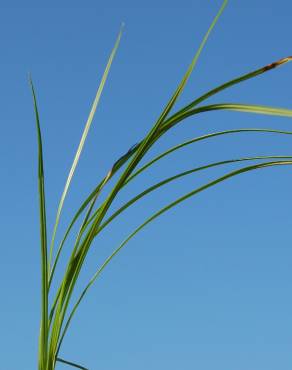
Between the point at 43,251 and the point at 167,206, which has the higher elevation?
the point at 167,206

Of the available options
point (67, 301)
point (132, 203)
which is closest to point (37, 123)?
point (132, 203)

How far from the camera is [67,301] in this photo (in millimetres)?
1302

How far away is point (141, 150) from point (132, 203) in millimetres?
168

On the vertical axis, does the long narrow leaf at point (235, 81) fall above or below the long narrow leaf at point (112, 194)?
above

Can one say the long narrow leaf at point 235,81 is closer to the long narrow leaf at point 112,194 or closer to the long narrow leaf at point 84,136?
the long narrow leaf at point 112,194

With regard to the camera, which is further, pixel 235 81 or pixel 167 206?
pixel 167 206

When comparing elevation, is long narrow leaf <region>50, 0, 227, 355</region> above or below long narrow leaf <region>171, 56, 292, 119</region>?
below

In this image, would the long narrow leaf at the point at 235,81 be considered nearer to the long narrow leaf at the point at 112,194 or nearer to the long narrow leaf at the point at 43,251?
the long narrow leaf at the point at 112,194

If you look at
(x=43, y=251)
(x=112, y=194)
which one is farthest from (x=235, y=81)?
(x=43, y=251)

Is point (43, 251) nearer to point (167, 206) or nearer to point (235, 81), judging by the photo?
point (167, 206)

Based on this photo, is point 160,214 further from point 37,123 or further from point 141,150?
point 37,123

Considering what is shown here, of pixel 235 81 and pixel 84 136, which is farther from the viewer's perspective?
pixel 84 136

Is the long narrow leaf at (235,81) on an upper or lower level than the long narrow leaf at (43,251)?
upper

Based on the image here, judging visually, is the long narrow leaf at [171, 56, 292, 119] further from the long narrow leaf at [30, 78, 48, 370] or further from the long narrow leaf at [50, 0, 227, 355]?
the long narrow leaf at [30, 78, 48, 370]
